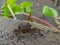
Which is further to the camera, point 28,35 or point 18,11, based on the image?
point 18,11

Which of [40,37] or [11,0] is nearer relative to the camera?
[40,37]

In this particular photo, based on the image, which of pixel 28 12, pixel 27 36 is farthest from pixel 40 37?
pixel 28 12

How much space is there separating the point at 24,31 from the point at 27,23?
6cm

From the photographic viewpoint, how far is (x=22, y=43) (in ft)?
2.04

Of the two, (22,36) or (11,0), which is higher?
(11,0)

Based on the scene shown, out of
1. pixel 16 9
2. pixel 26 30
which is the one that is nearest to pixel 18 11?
pixel 16 9

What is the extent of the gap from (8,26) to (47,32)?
6.1 inches

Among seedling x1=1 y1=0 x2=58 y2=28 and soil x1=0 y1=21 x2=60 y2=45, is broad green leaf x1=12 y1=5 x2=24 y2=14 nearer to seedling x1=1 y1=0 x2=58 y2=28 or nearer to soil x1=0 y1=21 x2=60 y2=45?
seedling x1=1 y1=0 x2=58 y2=28

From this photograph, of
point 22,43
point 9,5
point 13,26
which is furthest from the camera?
point 9,5

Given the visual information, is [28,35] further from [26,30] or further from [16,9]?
[16,9]

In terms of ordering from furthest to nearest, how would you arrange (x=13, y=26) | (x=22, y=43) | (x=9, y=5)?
(x=9, y=5) < (x=13, y=26) < (x=22, y=43)

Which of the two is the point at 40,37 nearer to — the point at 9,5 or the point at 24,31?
the point at 24,31

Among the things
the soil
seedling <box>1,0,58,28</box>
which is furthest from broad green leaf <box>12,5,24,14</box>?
the soil

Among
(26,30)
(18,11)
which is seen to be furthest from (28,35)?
(18,11)
